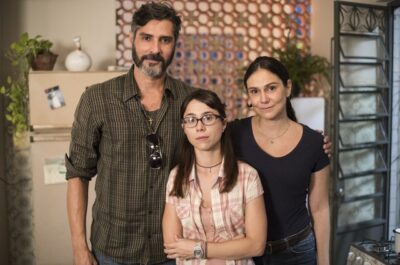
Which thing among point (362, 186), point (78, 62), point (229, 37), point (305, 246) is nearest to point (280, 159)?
point (305, 246)

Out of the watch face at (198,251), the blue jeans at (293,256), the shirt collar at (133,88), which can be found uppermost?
the shirt collar at (133,88)

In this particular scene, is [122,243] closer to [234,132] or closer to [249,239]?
[249,239]

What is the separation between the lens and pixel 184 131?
1.64 m

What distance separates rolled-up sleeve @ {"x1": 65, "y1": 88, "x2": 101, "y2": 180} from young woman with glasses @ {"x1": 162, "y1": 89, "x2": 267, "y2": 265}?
0.35m

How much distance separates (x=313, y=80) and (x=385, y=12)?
0.92m

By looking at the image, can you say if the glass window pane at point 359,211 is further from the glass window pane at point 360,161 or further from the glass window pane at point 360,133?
the glass window pane at point 360,133

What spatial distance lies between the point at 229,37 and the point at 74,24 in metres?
1.49

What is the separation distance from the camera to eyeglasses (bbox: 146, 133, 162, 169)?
5.37 ft

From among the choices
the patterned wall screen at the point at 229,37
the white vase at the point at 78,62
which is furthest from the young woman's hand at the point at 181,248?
the patterned wall screen at the point at 229,37

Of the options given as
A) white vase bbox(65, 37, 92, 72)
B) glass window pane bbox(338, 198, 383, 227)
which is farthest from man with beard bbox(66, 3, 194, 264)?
glass window pane bbox(338, 198, 383, 227)

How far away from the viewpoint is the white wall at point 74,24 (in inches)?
151

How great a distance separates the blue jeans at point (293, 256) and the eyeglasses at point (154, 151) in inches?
21.2

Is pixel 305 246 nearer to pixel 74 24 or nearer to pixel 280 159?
pixel 280 159

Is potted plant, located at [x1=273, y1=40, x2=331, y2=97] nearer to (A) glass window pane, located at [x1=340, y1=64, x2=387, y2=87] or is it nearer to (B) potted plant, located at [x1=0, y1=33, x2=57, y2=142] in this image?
(A) glass window pane, located at [x1=340, y1=64, x2=387, y2=87]
